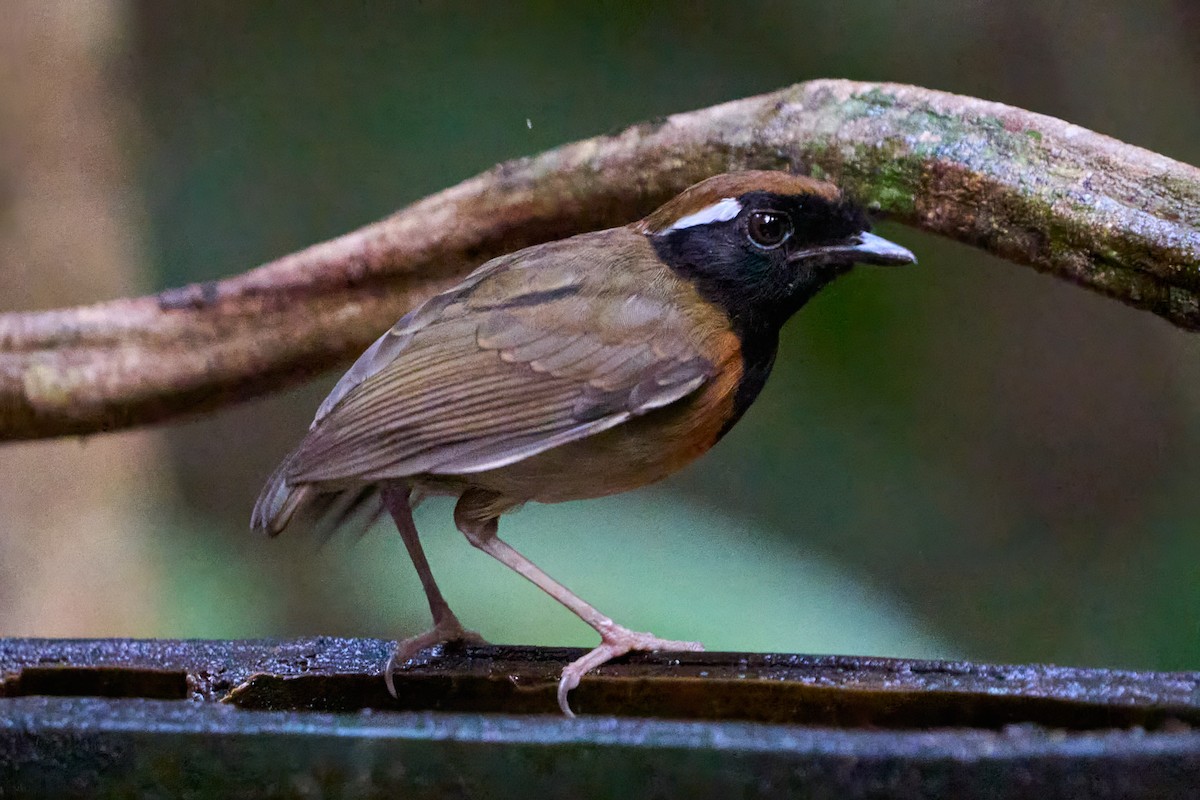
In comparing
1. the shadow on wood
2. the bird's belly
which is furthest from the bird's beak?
the shadow on wood

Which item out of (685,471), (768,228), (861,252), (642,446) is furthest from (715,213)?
(685,471)

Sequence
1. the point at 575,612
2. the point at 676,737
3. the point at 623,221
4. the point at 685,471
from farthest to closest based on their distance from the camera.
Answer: the point at 685,471, the point at 623,221, the point at 575,612, the point at 676,737

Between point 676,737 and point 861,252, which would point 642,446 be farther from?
point 676,737

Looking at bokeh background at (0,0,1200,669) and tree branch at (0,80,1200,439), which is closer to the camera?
tree branch at (0,80,1200,439)

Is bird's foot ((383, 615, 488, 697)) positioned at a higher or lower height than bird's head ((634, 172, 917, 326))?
lower

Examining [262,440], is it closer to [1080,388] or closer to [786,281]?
[786,281]

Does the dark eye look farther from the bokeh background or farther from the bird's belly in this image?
the bokeh background

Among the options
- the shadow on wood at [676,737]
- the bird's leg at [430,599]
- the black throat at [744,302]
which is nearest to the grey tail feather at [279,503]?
the bird's leg at [430,599]

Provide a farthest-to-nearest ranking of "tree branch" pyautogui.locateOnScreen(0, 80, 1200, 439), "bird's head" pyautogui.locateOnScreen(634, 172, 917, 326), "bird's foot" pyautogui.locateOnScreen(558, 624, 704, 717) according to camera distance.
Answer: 1. "tree branch" pyautogui.locateOnScreen(0, 80, 1200, 439)
2. "bird's head" pyautogui.locateOnScreen(634, 172, 917, 326)
3. "bird's foot" pyautogui.locateOnScreen(558, 624, 704, 717)
